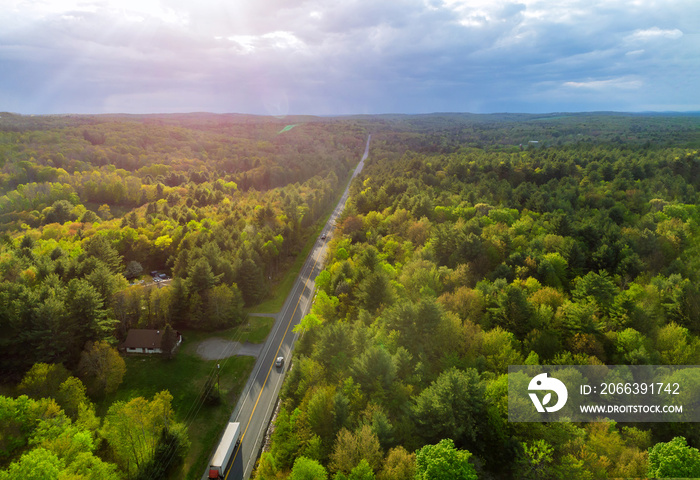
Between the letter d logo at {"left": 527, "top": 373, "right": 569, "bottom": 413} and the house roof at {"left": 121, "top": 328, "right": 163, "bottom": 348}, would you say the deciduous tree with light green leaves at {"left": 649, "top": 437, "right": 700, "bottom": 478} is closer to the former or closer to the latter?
the letter d logo at {"left": 527, "top": 373, "right": 569, "bottom": 413}

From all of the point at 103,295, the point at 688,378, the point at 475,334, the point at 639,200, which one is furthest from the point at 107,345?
the point at 639,200

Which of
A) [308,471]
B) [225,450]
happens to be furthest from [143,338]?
[308,471]

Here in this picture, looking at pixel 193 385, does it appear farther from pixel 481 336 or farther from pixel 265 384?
pixel 481 336

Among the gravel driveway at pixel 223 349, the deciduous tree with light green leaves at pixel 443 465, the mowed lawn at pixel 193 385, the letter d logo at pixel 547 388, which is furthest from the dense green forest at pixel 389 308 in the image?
the gravel driveway at pixel 223 349

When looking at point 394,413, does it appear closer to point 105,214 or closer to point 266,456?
point 266,456

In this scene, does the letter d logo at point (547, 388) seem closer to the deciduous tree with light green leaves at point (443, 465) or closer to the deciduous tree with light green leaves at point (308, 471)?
the deciduous tree with light green leaves at point (443, 465)
